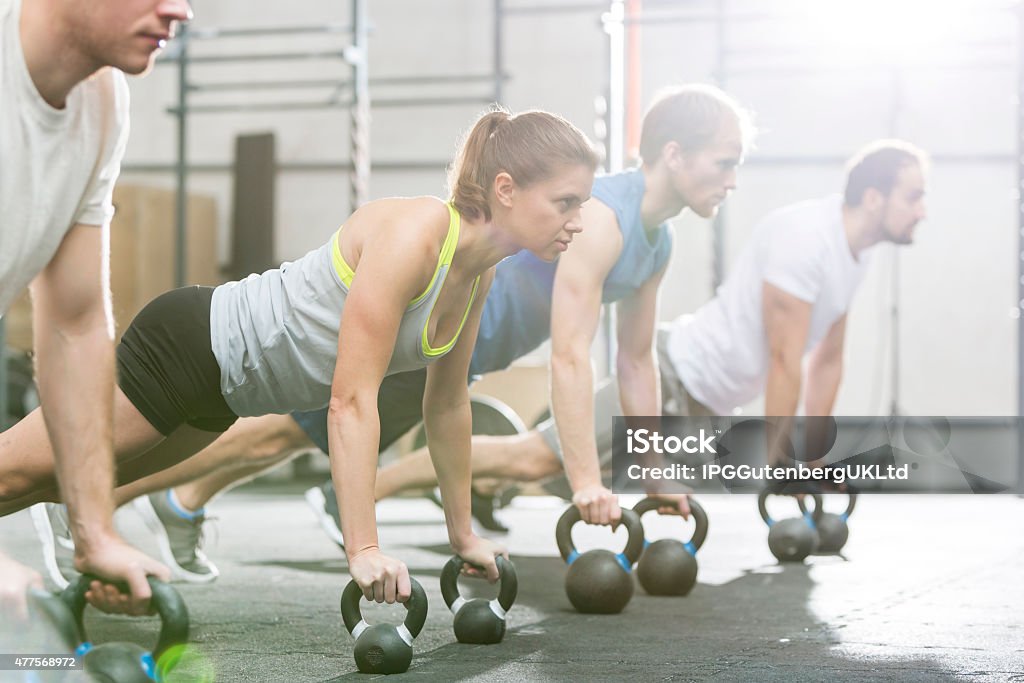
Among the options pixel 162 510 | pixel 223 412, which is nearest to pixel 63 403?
pixel 223 412

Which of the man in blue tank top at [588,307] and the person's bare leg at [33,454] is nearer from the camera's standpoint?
the person's bare leg at [33,454]

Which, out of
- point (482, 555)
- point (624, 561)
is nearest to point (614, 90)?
point (624, 561)

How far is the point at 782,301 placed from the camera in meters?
3.29

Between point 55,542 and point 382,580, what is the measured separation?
50.6 inches

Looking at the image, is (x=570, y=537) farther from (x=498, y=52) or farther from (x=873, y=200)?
(x=498, y=52)

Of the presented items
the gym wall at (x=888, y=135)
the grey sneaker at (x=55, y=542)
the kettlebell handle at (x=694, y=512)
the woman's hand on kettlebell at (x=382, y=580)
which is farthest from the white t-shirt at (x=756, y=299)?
the gym wall at (x=888, y=135)

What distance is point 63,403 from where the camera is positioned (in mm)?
1437

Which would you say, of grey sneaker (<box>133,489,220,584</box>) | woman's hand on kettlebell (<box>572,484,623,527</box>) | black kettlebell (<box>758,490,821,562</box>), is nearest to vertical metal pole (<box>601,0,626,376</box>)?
black kettlebell (<box>758,490,821,562</box>)

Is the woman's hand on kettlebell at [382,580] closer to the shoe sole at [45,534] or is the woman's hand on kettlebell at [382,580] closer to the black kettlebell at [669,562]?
the black kettlebell at [669,562]

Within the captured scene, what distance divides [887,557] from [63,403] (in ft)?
7.97

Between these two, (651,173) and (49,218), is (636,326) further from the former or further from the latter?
(49,218)

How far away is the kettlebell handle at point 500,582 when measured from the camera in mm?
1977

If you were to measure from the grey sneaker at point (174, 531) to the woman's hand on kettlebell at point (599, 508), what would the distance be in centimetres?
95

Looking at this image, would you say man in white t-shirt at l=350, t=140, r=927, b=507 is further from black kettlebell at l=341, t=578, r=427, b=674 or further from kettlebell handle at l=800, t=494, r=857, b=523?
black kettlebell at l=341, t=578, r=427, b=674
